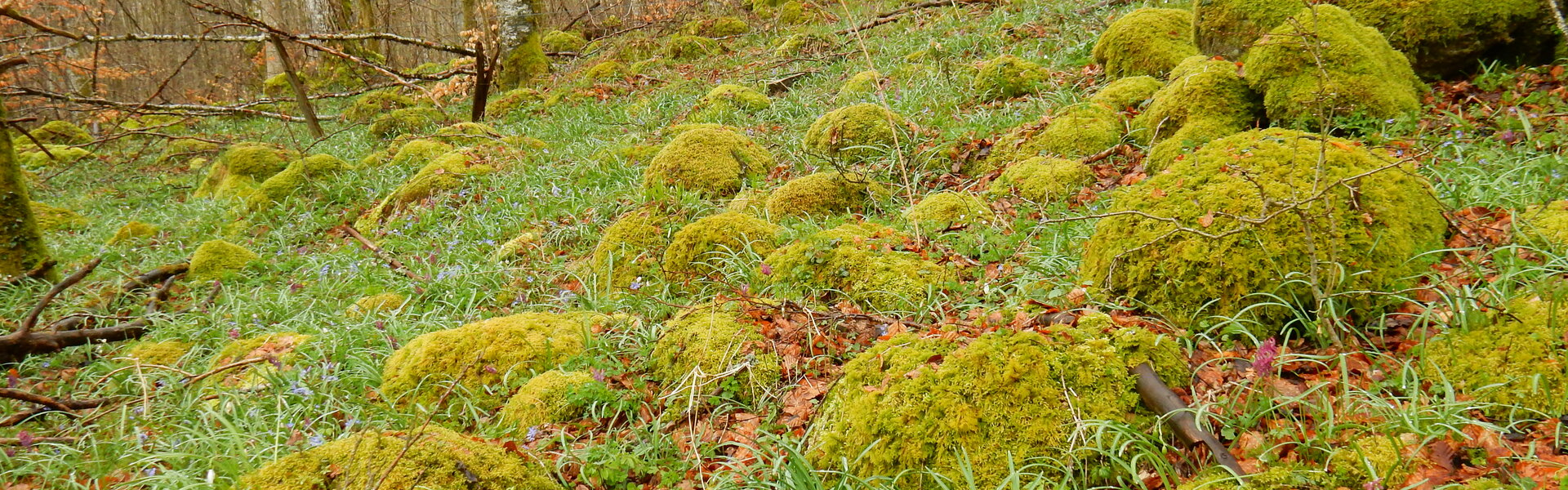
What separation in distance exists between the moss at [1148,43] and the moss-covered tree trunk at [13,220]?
8.58 metres

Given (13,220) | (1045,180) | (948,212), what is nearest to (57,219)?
(13,220)

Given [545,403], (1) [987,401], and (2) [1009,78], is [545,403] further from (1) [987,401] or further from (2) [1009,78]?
(2) [1009,78]

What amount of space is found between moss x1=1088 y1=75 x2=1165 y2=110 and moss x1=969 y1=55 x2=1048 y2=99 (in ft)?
2.84

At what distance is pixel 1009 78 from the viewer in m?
6.29

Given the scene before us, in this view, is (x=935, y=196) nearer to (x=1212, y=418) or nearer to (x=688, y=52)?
(x=1212, y=418)

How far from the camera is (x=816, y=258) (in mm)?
3564

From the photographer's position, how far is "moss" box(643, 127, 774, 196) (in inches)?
215

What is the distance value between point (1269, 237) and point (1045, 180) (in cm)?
172

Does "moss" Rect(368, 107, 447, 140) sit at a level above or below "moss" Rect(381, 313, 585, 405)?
above

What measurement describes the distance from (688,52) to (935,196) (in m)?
9.50

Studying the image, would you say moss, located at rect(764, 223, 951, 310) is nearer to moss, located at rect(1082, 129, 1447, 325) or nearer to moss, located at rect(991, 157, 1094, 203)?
moss, located at rect(1082, 129, 1447, 325)

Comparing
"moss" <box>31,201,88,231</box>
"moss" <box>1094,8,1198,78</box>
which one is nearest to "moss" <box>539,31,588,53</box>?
"moss" <box>31,201,88,231</box>

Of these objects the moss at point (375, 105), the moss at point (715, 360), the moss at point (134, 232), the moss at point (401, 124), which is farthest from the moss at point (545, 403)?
the moss at point (375, 105)

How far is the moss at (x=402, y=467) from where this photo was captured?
2043 mm
